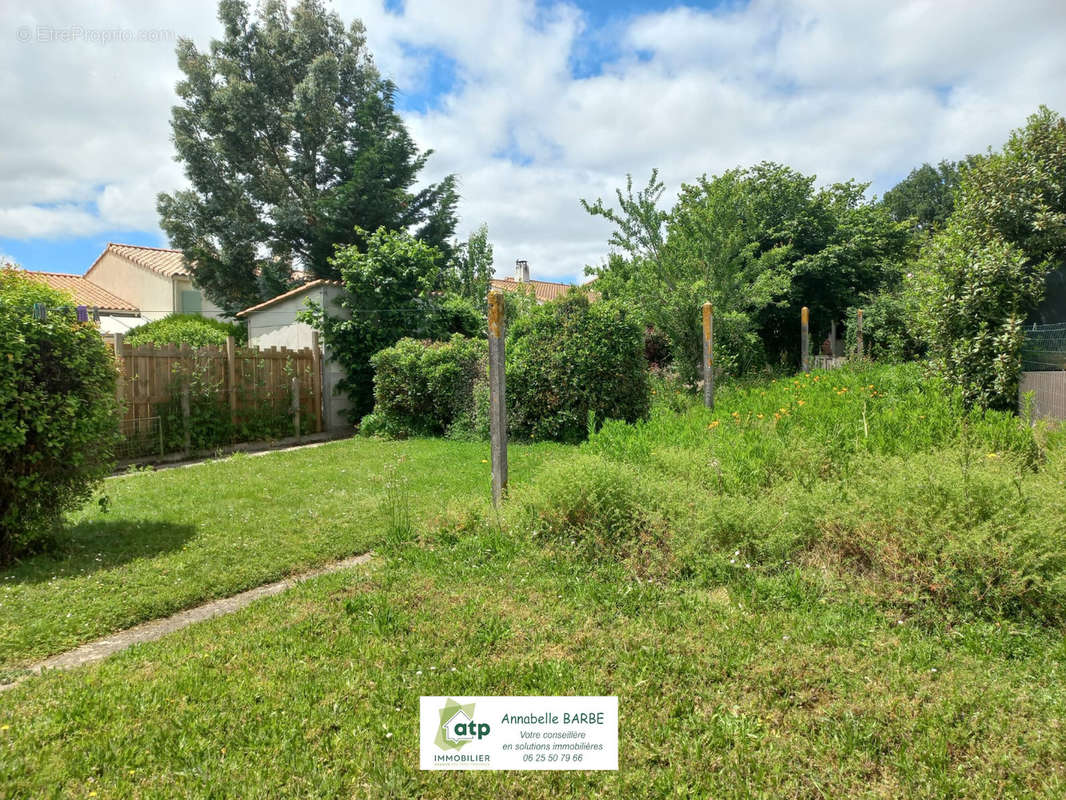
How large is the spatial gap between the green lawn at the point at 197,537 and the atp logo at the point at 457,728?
2.39m

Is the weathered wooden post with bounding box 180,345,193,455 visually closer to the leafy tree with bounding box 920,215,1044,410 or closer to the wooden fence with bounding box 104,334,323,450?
the wooden fence with bounding box 104,334,323,450

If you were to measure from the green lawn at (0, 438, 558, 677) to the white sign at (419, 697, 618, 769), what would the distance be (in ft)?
7.86

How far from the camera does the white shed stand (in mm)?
14367

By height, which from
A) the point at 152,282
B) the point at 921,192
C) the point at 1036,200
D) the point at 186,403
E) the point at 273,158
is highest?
the point at 921,192

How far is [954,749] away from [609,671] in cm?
141

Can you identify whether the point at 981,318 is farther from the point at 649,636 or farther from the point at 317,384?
the point at 317,384

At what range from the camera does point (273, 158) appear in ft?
71.9

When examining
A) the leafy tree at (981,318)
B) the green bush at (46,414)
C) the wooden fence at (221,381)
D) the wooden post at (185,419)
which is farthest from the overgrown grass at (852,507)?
the wooden post at (185,419)

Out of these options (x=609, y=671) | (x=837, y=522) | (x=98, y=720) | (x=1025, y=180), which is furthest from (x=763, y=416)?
(x=1025, y=180)

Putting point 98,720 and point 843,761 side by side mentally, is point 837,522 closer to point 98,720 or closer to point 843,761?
point 843,761

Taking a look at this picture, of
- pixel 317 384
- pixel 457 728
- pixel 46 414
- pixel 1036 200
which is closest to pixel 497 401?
pixel 457 728

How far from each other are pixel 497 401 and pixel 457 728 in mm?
3385

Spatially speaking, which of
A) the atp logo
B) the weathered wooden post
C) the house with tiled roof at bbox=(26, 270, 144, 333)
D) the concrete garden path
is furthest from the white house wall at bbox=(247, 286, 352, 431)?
the atp logo

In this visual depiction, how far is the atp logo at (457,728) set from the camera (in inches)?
96.0
